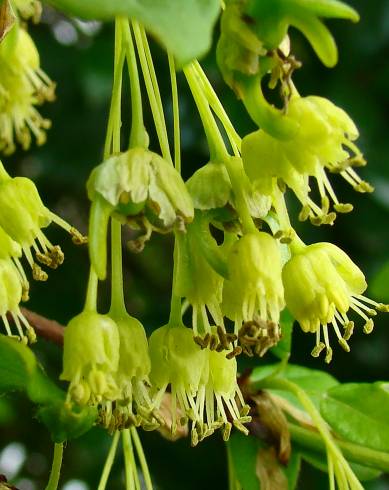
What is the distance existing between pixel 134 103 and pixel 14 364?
22 cm

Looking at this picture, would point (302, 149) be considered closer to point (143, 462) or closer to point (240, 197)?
point (240, 197)

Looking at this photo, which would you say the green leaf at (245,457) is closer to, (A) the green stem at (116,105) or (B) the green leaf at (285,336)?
(B) the green leaf at (285,336)

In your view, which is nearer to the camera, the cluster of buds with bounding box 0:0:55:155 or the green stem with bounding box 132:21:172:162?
the green stem with bounding box 132:21:172:162

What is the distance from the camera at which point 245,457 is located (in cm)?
92

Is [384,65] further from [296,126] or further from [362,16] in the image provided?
[296,126]

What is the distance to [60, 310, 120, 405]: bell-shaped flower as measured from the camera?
68 centimetres

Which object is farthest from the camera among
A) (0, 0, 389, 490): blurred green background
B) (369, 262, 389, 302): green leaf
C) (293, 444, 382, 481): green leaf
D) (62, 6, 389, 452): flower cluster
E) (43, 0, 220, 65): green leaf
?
(0, 0, 389, 490): blurred green background

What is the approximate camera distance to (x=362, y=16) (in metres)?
1.67

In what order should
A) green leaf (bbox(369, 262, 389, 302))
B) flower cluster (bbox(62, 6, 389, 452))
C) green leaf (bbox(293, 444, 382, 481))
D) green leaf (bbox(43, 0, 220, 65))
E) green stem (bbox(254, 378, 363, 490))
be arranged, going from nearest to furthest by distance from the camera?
green leaf (bbox(43, 0, 220, 65))
flower cluster (bbox(62, 6, 389, 452))
green stem (bbox(254, 378, 363, 490))
green leaf (bbox(293, 444, 382, 481))
green leaf (bbox(369, 262, 389, 302))

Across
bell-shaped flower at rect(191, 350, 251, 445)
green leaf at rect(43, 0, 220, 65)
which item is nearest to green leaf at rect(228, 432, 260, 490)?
bell-shaped flower at rect(191, 350, 251, 445)

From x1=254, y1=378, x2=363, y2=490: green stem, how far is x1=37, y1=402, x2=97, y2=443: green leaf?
24cm

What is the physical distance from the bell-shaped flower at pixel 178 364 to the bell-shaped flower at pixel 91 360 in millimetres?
48

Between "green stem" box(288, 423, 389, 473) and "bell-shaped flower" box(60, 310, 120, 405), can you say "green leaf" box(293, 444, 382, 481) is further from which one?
"bell-shaped flower" box(60, 310, 120, 405)

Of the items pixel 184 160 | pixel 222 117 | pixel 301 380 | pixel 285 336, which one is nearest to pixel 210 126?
pixel 222 117
